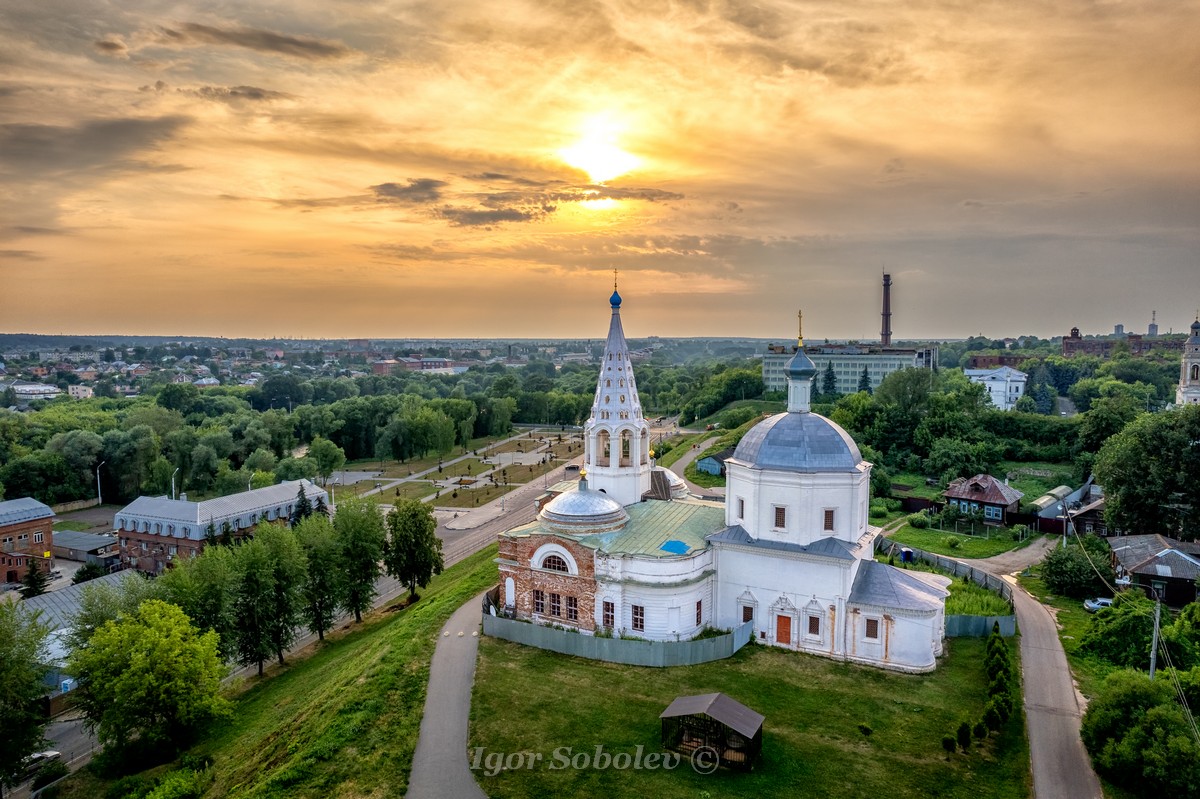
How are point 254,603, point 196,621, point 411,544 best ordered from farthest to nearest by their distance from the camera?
1. point 411,544
2. point 254,603
3. point 196,621

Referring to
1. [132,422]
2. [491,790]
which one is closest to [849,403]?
[491,790]

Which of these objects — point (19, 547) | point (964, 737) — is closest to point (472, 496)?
point (19, 547)

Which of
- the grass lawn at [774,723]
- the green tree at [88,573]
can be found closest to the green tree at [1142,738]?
the grass lawn at [774,723]

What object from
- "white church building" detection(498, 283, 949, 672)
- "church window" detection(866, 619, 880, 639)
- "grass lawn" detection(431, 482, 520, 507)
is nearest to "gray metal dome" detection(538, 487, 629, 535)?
"white church building" detection(498, 283, 949, 672)

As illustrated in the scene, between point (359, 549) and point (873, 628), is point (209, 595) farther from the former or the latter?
point (873, 628)

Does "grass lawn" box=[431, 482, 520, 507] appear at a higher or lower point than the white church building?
lower

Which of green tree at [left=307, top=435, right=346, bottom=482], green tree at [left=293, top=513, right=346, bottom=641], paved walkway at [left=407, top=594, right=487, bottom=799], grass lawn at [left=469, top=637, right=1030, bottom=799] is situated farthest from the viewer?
green tree at [left=307, top=435, right=346, bottom=482]

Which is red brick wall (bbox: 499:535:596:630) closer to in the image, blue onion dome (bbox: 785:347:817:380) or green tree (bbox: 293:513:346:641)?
green tree (bbox: 293:513:346:641)

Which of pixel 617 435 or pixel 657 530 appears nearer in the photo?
pixel 657 530
